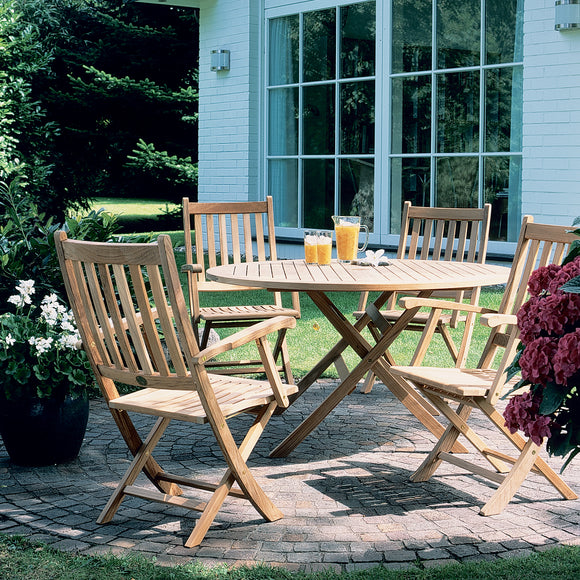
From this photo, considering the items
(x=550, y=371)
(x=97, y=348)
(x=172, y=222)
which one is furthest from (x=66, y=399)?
(x=172, y=222)

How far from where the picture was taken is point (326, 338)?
6766mm

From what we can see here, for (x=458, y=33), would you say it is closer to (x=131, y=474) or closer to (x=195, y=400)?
(x=195, y=400)

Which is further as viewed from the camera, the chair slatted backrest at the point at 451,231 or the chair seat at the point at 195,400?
the chair slatted backrest at the point at 451,231

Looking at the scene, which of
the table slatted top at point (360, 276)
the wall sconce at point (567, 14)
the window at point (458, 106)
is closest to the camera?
the table slatted top at point (360, 276)

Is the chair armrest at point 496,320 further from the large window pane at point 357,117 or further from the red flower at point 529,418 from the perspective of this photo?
the large window pane at point 357,117

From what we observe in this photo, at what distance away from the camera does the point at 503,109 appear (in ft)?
28.7

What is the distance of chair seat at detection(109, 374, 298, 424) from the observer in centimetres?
305

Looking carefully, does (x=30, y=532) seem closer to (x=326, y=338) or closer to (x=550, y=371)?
(x=550, y=371)

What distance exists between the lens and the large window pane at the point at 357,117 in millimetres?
9984

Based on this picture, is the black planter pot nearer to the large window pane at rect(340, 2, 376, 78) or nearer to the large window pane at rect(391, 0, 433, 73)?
the large window pane at rect(391, 0, 433, 73)

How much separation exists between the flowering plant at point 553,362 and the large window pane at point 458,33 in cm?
686

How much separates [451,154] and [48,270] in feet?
17.4

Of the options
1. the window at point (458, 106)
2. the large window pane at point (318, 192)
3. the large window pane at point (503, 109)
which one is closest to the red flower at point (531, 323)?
the window at point (458, 106)

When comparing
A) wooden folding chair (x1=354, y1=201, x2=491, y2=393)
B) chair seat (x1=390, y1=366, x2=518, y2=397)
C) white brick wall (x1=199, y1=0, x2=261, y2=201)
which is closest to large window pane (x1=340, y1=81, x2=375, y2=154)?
white brick wall (x1=199, y1=0, x2=261, y2=201)
